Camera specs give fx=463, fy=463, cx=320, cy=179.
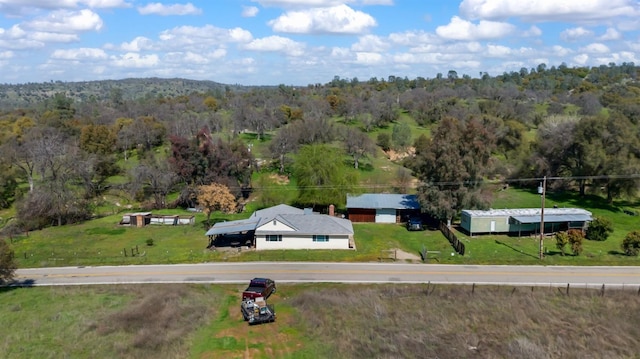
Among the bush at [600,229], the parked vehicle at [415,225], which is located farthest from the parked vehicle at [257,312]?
the bush at [600,229]

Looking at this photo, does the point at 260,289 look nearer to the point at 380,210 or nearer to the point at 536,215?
the point at 380,210

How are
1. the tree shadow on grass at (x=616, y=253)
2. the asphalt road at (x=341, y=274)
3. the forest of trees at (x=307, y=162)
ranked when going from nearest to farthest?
1. the asphalt road at (x=341, y=274)
2. the tree shadow on grass at (x=616, y=253)
3. the forest of trees at (x=307, y=162)

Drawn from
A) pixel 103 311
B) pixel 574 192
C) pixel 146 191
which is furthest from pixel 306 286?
pixel 574 192

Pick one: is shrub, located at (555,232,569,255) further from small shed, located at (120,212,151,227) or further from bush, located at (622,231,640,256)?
small shed, located at (120,212,151,227)

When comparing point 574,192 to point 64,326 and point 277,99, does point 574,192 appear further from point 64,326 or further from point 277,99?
point 277,99

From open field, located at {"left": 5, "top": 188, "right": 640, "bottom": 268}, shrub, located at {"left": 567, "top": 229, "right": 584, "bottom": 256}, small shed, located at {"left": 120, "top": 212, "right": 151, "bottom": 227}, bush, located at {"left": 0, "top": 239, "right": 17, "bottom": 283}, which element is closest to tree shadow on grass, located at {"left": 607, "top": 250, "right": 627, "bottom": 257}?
open field, located at {"left": 5, "top": 188, "right": 640, "bottom": 268}

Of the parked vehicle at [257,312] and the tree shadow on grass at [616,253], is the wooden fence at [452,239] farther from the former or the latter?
the parked vehicle at [257,312]
